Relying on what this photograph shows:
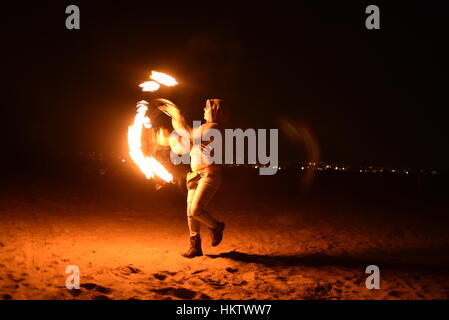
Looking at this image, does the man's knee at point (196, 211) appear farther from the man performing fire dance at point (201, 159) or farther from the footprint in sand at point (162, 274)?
the footprint in sand at point (162, 274)

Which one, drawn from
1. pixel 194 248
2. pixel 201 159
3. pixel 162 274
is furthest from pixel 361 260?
pixel 162 274

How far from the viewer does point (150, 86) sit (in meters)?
7.06

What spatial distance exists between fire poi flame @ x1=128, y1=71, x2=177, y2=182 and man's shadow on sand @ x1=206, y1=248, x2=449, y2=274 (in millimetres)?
1885

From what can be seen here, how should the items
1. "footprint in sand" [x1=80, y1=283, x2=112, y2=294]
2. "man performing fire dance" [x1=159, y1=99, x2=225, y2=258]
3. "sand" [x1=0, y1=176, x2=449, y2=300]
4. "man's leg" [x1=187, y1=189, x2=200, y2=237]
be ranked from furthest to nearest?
1. "man's leg" [x1=187, y1=189, x2=200, y2=237]
2. "man performing fire dance" [x1=159, y1=99, x2=225, y2=258]
3. "sand" [x1=0, y1=176, x2=449, y2=300]
4. "footprint in sand" [x1=80, y1=283, x2=112, y2=294]

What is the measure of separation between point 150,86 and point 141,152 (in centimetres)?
111

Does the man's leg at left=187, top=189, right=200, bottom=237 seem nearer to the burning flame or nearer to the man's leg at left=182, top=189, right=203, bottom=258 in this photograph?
the man's leg at left=182, top=189, right=203, bottom=258

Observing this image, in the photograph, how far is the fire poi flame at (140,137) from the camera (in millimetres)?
7008

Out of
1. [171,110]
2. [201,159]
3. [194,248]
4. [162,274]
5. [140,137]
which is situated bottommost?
[162,274]

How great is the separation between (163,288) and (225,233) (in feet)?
14.0

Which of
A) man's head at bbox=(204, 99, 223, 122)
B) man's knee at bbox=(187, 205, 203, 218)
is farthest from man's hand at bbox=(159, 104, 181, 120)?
man's knee at bbox=(187, 205, 203, 218)

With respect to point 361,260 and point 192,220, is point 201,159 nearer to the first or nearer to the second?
point 192,220

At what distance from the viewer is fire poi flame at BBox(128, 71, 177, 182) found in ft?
23.0

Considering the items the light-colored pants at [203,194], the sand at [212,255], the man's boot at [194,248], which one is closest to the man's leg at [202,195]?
the light-colored pants at [203,194]

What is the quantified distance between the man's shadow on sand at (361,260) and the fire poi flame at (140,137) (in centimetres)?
189
